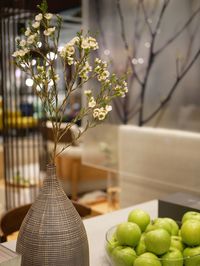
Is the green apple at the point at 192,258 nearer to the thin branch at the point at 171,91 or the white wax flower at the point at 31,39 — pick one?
the white wax flower at the point at 31,39

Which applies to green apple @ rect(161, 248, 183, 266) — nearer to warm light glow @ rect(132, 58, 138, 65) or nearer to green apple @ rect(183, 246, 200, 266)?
green apple @ rect(183, 246, 200, 266)

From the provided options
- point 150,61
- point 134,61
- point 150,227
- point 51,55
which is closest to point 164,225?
point 150,227

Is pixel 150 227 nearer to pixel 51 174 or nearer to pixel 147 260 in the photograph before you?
pixel 147 260

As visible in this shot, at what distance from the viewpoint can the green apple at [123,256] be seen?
100cm

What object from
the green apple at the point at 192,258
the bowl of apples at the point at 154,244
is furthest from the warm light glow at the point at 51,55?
the green apple at the point at 192,258

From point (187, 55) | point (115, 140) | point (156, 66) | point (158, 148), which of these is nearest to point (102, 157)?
point (115, 140)

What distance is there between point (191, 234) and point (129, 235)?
165 millimetres

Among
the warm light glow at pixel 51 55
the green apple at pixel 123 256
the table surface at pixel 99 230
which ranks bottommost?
the table surface at pixel 99 230

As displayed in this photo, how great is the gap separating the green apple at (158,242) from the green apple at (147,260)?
2 centimetres

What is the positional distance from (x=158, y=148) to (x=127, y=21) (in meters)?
0.97

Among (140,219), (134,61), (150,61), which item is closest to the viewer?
(140,219)

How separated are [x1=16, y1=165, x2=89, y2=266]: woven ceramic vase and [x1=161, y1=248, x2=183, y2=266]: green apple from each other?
7.8 inches

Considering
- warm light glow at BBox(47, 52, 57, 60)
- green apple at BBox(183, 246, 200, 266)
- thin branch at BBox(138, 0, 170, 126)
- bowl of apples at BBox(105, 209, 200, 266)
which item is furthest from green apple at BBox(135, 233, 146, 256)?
thin branch at BBox(138, 0, 170, 126)

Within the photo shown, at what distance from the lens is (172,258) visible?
979 millimetres
